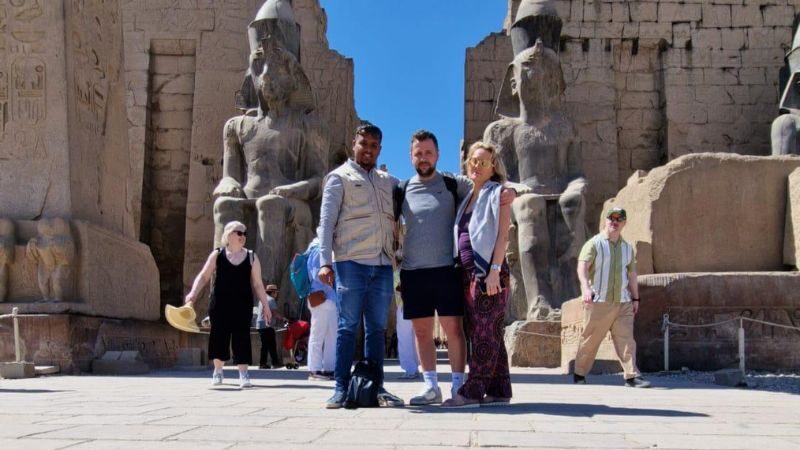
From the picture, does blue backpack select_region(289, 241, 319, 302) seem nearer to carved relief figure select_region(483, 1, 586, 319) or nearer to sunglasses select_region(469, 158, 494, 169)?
carved relief figure select_region(483, 1, 586, 319)

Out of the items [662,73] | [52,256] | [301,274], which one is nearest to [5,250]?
[52,256]

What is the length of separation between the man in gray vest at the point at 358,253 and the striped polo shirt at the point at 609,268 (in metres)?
1.96

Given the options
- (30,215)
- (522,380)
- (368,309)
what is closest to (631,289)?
(522,380)

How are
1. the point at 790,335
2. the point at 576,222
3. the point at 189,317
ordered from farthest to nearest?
the point at 576,222 → the point at 790,335 → the point at 189,317

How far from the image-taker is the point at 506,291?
4023mm

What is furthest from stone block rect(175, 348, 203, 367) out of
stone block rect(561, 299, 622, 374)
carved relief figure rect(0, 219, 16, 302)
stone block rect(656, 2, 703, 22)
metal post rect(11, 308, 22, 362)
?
stone block rect(656, 2, 703, 22)

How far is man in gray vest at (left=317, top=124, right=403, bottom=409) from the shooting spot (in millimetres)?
3955

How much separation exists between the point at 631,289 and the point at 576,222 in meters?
3.43

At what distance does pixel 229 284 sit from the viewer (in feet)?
17.7

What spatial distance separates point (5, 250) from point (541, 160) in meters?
5.45

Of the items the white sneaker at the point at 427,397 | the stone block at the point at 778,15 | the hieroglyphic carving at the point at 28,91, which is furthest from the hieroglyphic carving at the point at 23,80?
the stone block at the point at 778,15

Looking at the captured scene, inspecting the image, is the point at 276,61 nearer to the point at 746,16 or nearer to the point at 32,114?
the point at 32,114

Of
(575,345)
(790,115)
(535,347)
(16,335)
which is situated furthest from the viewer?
(790,115)

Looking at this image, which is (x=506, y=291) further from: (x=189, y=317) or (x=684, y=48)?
(x=684, y=48)
